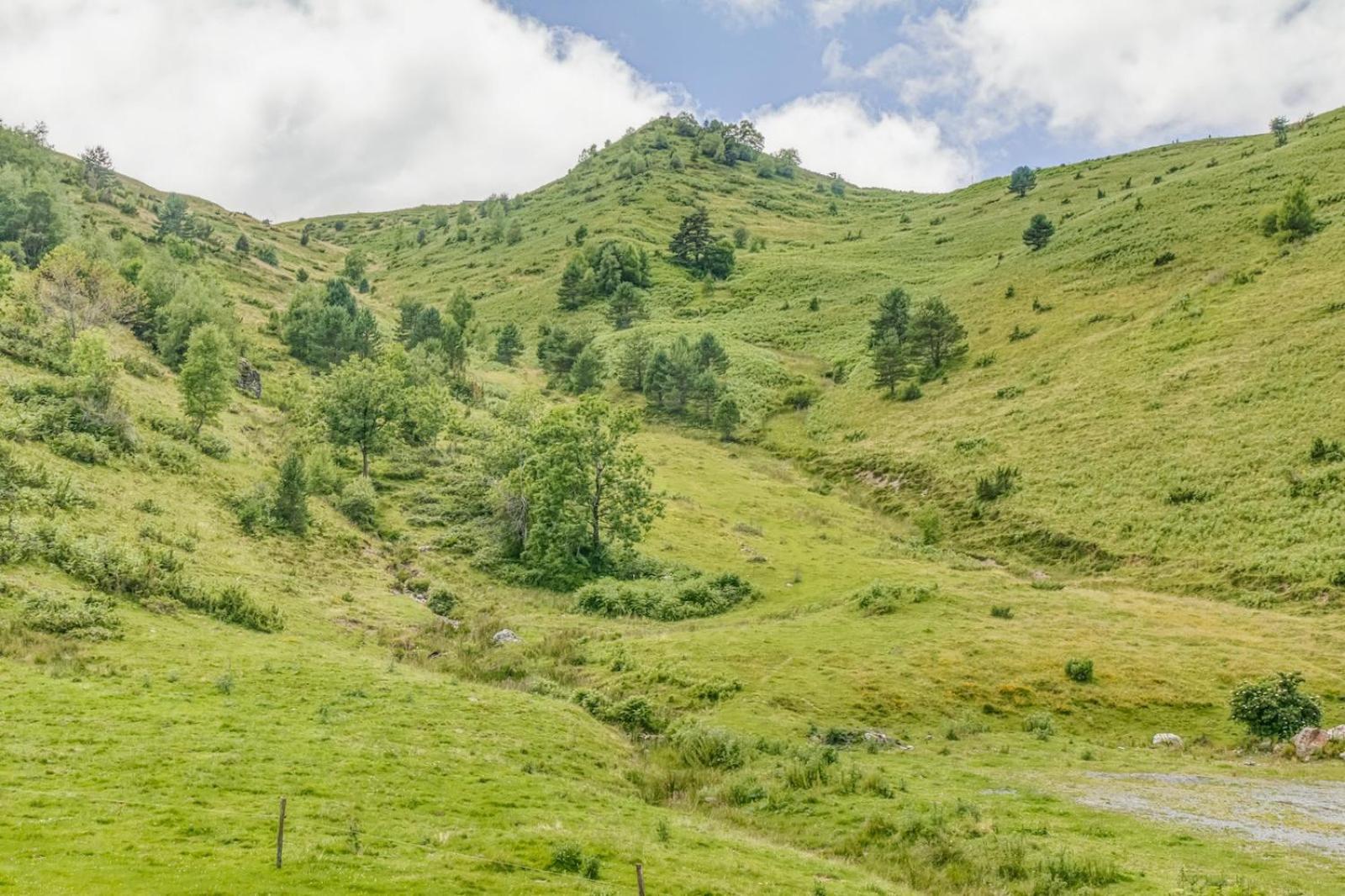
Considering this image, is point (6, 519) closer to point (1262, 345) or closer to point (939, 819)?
point (939, 819)

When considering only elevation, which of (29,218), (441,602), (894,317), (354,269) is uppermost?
(354,269)

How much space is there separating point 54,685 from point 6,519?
1591 cm

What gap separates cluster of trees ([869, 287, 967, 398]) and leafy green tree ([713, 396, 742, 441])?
61.4 ft

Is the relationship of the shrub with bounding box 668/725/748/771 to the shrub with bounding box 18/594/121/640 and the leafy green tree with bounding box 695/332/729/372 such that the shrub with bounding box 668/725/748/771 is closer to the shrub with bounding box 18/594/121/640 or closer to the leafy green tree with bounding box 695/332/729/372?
the shrub with bounding box 18/594/121/640

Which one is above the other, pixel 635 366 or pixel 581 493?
pixel 635 366

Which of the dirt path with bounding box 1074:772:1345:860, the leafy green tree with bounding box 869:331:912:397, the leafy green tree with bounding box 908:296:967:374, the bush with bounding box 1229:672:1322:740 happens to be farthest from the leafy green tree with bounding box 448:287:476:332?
the dirt path with bounding box 1074:772:1345:860

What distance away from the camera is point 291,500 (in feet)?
157

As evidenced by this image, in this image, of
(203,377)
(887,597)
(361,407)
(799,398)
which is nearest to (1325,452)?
(887,597)

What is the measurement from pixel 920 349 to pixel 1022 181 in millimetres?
111675

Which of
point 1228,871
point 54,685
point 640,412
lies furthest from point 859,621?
point 640,412

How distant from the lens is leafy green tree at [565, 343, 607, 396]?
349ft

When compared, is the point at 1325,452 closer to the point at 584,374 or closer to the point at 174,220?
the point at 584,374

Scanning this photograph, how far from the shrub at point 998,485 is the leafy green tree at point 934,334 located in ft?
101

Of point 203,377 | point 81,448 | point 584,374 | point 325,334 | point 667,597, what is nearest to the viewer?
point 81,448
